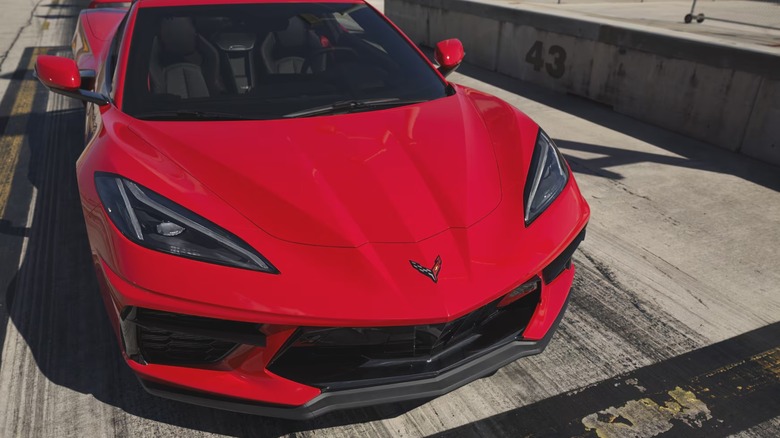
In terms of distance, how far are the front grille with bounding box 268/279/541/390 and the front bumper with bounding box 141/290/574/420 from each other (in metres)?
0.02

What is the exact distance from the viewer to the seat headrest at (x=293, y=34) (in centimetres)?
314

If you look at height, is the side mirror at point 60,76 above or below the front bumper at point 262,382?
above

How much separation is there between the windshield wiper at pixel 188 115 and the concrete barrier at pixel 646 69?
14.6 ft

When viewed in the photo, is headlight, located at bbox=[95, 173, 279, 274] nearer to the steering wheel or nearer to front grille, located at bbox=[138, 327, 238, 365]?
front grille, located at bbox=[138, 327, 238, 365]

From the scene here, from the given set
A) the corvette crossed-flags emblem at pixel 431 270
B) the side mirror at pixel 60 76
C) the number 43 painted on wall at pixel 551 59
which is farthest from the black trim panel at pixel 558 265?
the number 43 painted on wall at pixel 551 59

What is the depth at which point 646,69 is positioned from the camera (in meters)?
5.89

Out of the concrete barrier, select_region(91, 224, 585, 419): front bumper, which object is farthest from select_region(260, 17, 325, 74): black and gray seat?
the concrete barrier

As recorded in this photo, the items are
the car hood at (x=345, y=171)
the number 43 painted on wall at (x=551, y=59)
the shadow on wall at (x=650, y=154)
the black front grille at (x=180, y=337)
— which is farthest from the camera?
the number 43 painted on wall at (x=551, y=59)

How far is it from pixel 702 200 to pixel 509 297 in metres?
2.93

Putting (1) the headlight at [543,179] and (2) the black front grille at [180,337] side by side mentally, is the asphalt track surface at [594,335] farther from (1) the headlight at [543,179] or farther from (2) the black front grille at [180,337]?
(1) the headlight at [543,179]

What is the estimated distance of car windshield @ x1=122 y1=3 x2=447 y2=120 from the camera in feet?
8.66

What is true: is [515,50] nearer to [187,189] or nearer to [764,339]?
[764,339]

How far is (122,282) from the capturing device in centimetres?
183

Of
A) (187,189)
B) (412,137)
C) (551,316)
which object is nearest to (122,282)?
(187,189)
